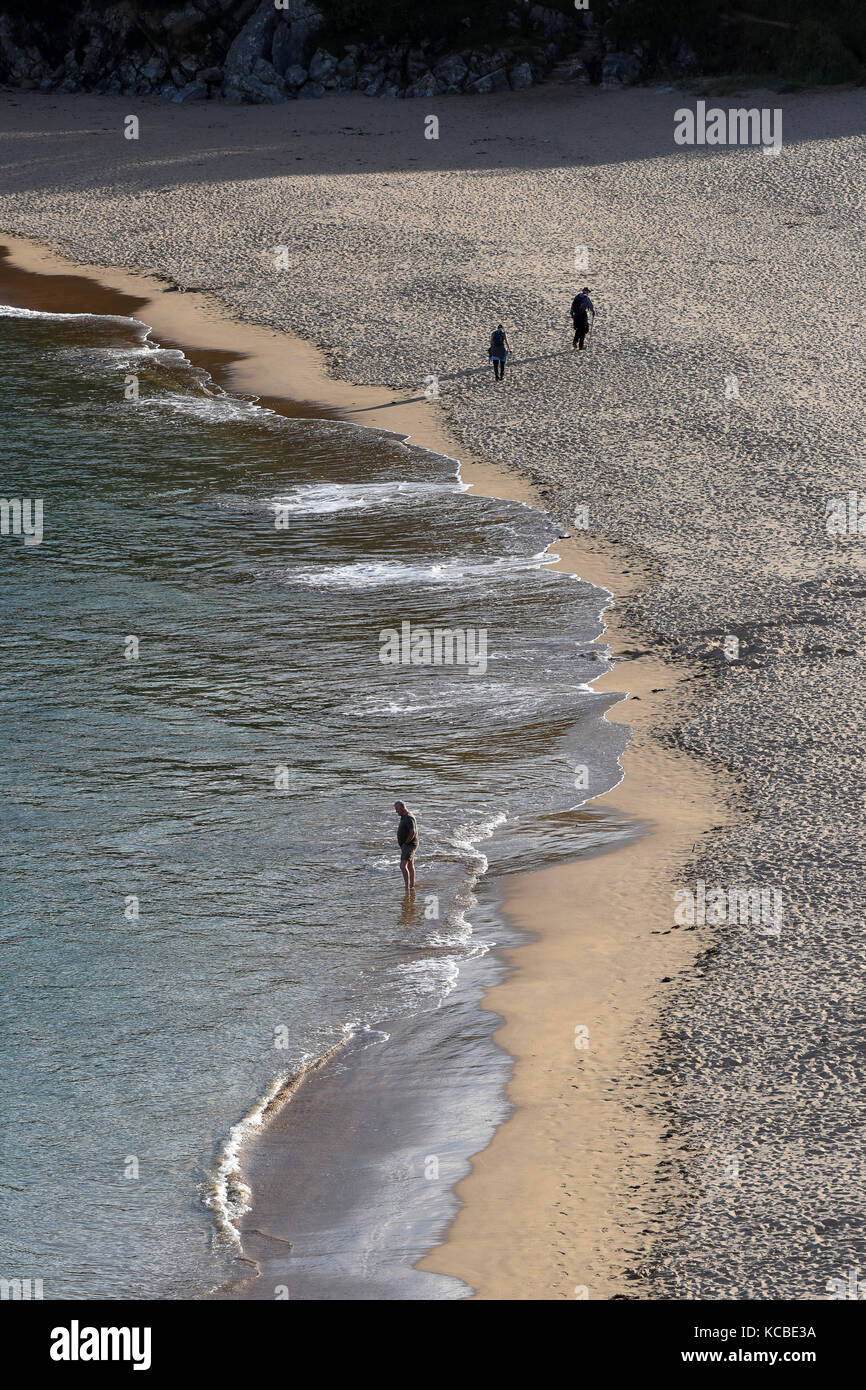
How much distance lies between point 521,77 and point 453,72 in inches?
112

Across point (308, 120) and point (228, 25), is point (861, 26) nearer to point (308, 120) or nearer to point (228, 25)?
point (308, 120)

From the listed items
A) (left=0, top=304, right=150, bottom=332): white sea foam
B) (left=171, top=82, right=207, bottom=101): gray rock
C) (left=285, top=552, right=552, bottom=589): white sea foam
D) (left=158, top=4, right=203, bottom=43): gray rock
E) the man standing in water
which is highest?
(left=158, top=4, right=203, bottom=43): gray rock

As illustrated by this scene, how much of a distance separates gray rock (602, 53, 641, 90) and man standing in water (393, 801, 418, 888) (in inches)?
1932

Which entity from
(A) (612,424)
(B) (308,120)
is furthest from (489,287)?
(B) (308,120)

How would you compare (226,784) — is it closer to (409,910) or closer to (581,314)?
(409,910)

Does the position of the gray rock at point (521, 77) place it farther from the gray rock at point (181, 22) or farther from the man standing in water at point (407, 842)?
the man standing in water at point (407, 842)

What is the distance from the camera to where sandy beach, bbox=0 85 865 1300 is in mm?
12406

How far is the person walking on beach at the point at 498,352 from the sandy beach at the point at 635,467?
1.70 ft

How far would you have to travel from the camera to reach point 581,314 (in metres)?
34.3

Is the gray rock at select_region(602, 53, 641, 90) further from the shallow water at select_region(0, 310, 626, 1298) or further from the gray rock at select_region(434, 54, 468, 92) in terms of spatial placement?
the shallow water at select_region(0, 310, 626, 1298)

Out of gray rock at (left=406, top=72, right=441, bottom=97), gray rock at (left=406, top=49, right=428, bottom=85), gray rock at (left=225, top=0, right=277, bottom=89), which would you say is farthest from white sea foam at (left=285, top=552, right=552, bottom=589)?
gray rock at (left=225, top=0, right=277, bottom=89)

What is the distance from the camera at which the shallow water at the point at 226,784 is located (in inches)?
528

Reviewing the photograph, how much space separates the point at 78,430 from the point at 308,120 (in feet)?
96.3

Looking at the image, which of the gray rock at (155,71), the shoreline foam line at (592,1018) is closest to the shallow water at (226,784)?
the shoreline foam line at (592,1018)
